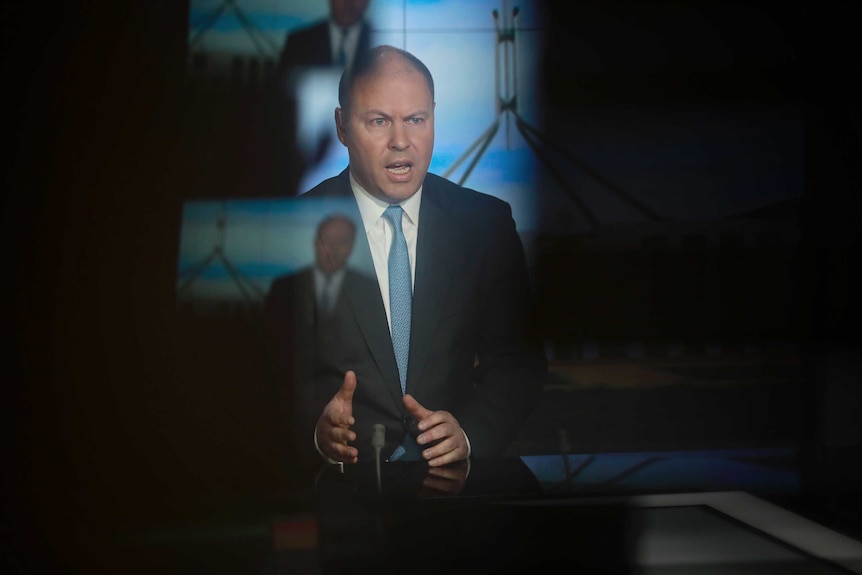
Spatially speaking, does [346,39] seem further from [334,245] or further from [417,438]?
[417,438]

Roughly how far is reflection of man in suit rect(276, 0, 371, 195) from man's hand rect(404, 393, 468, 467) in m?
0.74

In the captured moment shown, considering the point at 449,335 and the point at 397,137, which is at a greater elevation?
the point at 397,137

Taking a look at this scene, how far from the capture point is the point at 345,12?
252 cm

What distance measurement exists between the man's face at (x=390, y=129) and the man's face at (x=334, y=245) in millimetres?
137

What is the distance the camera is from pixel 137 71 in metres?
2.54

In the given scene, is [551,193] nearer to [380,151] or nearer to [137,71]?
[380,151]

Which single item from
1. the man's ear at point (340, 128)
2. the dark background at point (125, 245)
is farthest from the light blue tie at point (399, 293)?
the dark background at point (125, 245)

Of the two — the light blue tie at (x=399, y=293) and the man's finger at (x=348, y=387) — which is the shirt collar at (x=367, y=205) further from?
the man's finger at (x=348, y=387)

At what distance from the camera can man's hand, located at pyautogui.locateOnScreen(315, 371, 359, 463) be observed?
2480mm

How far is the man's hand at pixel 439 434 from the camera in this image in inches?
97.2

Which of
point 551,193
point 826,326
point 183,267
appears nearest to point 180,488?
point 183,267

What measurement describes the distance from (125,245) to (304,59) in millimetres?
775

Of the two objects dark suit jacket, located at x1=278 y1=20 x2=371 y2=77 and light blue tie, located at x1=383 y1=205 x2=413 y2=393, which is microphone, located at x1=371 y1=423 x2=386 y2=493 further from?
dark suit jacket, located at x1=278 y1=20 x2=371 y2=77

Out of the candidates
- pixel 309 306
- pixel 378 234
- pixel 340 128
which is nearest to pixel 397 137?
pixel 340 128
